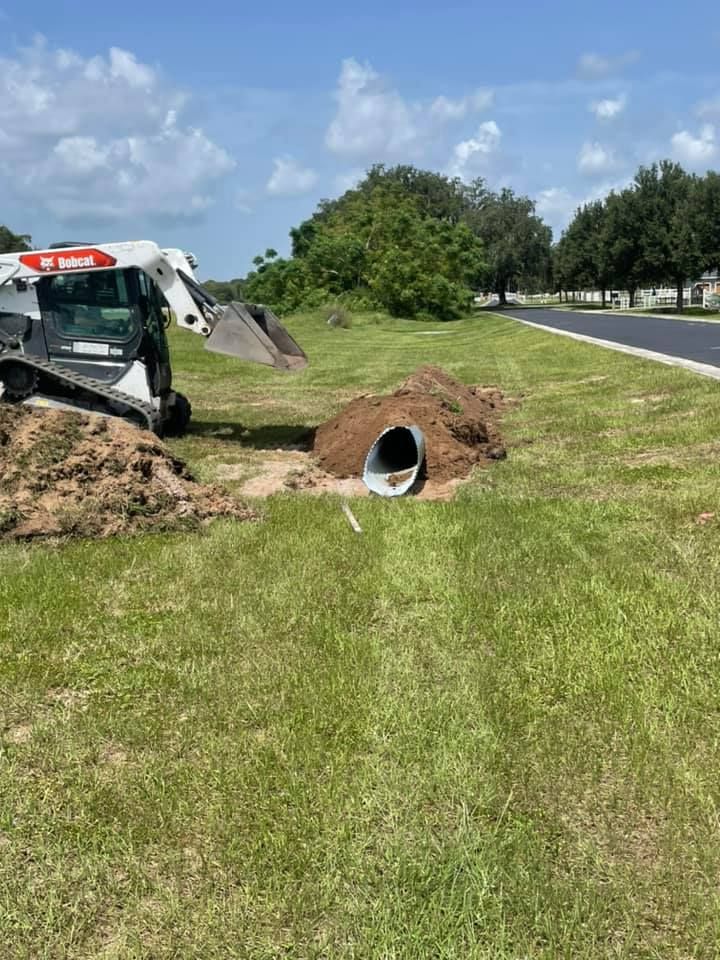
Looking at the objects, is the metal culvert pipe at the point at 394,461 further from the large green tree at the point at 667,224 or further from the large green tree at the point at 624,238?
the large green tree at the point at 624,238

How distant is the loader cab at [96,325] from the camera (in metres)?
11.2

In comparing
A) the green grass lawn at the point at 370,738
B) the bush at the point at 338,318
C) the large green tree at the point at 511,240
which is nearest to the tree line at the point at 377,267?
the bush at the point at 338,318

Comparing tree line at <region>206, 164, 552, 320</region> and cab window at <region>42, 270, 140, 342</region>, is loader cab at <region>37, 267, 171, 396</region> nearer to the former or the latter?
cab window at <region>42, 270, 140, 342</region>

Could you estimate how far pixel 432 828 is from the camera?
10.7 ft

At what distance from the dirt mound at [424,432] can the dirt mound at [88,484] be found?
2524mm

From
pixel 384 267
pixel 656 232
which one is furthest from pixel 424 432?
pixel 656 232

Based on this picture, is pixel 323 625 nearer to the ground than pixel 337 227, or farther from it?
nearer to the ground

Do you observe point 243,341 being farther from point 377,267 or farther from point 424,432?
point 377,267

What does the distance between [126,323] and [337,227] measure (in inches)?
2426

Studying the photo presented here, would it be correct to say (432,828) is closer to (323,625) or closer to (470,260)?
(323,625)

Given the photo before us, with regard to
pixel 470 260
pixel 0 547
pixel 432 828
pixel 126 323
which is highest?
pixel 470 260

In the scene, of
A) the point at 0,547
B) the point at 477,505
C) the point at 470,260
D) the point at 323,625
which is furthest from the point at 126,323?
the point at 470,260

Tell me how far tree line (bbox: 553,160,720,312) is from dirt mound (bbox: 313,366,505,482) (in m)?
52.0

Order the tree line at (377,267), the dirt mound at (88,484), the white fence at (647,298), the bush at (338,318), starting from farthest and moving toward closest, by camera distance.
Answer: the white fence at (647,298), the tree line at (377,267), the bush at (338,318), the dirt mound at (88,484)
